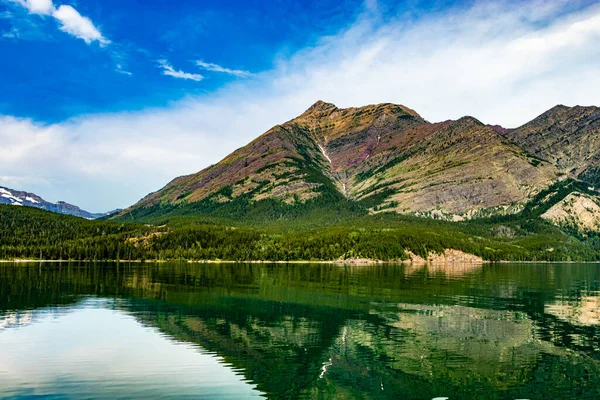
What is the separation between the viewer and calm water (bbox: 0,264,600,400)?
3716 centimetres

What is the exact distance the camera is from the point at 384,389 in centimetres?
3697

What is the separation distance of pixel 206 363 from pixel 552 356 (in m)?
34.1

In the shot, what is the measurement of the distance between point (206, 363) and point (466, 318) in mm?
42815

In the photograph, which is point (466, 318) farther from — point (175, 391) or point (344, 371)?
point (175, 391)

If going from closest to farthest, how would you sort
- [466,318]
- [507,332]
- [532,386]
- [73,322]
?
[532,386], [507,332], [73,322], [466,318]

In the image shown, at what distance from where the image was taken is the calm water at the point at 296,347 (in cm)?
3716

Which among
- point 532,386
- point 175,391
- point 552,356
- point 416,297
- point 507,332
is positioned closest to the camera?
A: point 175,391

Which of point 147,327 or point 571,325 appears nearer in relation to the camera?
point 147,327

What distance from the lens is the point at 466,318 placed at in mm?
70438

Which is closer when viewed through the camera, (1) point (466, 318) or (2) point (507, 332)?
(2) point (507, 332)

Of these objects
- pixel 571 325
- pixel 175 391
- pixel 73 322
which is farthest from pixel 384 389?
pixel 73 322

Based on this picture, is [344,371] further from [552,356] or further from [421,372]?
[552,356]

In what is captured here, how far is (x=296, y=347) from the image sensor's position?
50562mm

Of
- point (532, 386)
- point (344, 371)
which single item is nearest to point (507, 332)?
point (532, 386)
